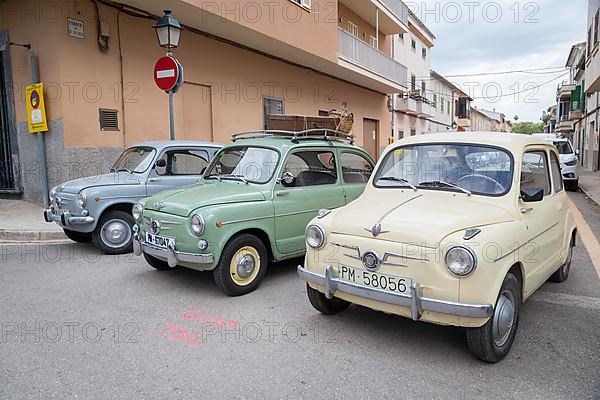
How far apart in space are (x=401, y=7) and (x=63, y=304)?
2184cm

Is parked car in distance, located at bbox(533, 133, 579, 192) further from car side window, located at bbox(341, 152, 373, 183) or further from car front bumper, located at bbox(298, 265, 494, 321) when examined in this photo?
car front bumper, located at bbox(298, 265, 494, 321)

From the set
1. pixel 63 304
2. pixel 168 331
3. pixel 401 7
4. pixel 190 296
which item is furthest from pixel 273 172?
pixel 401 7

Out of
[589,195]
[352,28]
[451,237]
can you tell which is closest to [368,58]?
[352,28]

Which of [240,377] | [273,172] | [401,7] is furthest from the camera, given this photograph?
[401,7]

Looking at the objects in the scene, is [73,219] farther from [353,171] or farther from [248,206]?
[353,171]

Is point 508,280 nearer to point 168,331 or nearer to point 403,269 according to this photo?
point 403,269

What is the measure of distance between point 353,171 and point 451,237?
3238mm

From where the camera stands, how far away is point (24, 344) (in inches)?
141

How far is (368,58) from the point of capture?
58.6ft

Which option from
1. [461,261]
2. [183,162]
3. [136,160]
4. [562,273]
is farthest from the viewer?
[183,162]

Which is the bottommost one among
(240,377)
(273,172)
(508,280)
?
(240,377)

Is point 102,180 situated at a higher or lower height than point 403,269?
higher

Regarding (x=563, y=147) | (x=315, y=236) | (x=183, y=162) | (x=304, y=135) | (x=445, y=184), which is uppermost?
(x=304, y=135)

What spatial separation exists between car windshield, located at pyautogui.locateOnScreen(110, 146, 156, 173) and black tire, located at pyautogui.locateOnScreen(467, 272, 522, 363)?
5368mm
